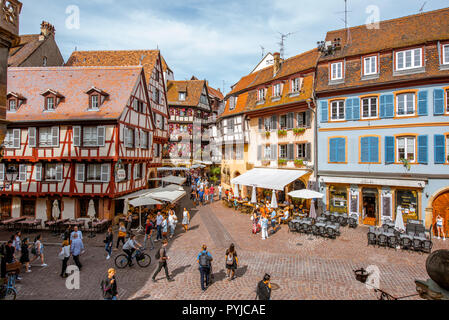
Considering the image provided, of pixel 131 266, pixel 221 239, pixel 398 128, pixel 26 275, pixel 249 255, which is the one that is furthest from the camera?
pixel 398 128

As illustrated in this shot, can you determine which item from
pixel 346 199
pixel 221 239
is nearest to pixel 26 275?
pixel 221 239

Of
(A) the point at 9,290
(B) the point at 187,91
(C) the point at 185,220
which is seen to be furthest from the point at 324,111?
(B) the point at 187,91

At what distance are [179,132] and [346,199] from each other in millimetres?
30612

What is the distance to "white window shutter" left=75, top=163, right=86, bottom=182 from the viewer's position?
19.6 m

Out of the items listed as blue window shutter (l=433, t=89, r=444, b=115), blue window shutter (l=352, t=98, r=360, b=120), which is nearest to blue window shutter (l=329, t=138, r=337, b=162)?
blue window shutter (l=352, t=98, r=360, b=120)

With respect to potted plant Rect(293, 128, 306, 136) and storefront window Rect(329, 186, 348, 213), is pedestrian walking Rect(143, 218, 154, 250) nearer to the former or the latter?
storefront window Rect(329, 186, 348, 213)

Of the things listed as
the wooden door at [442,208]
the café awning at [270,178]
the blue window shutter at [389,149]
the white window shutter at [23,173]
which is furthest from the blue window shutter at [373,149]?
the white window shutter at [23,173]

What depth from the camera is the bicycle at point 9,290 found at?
9.05 m

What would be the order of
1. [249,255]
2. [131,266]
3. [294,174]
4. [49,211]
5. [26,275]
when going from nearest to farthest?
1. [26,275]
2. [131,266]
3. [249,255]
4. [49,211]
5. [294,174]

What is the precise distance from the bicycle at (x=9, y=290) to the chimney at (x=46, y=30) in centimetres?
2974

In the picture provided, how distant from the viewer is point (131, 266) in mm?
12352

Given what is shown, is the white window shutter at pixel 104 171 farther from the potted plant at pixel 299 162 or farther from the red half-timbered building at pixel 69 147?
the potted plant at pixel 299 162
